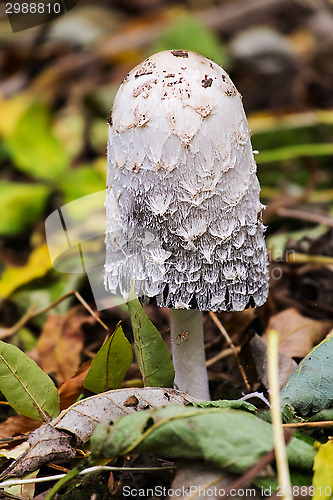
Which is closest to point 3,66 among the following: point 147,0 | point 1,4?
point 1,4

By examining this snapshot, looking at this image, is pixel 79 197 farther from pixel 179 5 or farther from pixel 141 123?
pixel 179 5

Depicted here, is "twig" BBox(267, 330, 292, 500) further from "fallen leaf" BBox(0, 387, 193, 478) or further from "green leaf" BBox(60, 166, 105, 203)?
"green leaf" BBox(60, 166, 105, 203)

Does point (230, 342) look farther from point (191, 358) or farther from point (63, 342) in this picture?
point (63, 342)

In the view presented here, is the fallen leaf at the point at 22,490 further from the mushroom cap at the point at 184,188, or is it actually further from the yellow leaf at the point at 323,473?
the yellow leaf at the point at 323,473

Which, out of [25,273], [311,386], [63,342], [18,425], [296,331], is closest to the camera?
[311,386]

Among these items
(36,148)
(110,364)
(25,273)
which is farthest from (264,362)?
(36,148)

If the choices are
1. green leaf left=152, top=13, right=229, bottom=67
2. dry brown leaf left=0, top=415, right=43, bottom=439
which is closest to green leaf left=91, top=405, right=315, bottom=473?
dry brown leaf left=0, top=415, right=43, bottom=439
